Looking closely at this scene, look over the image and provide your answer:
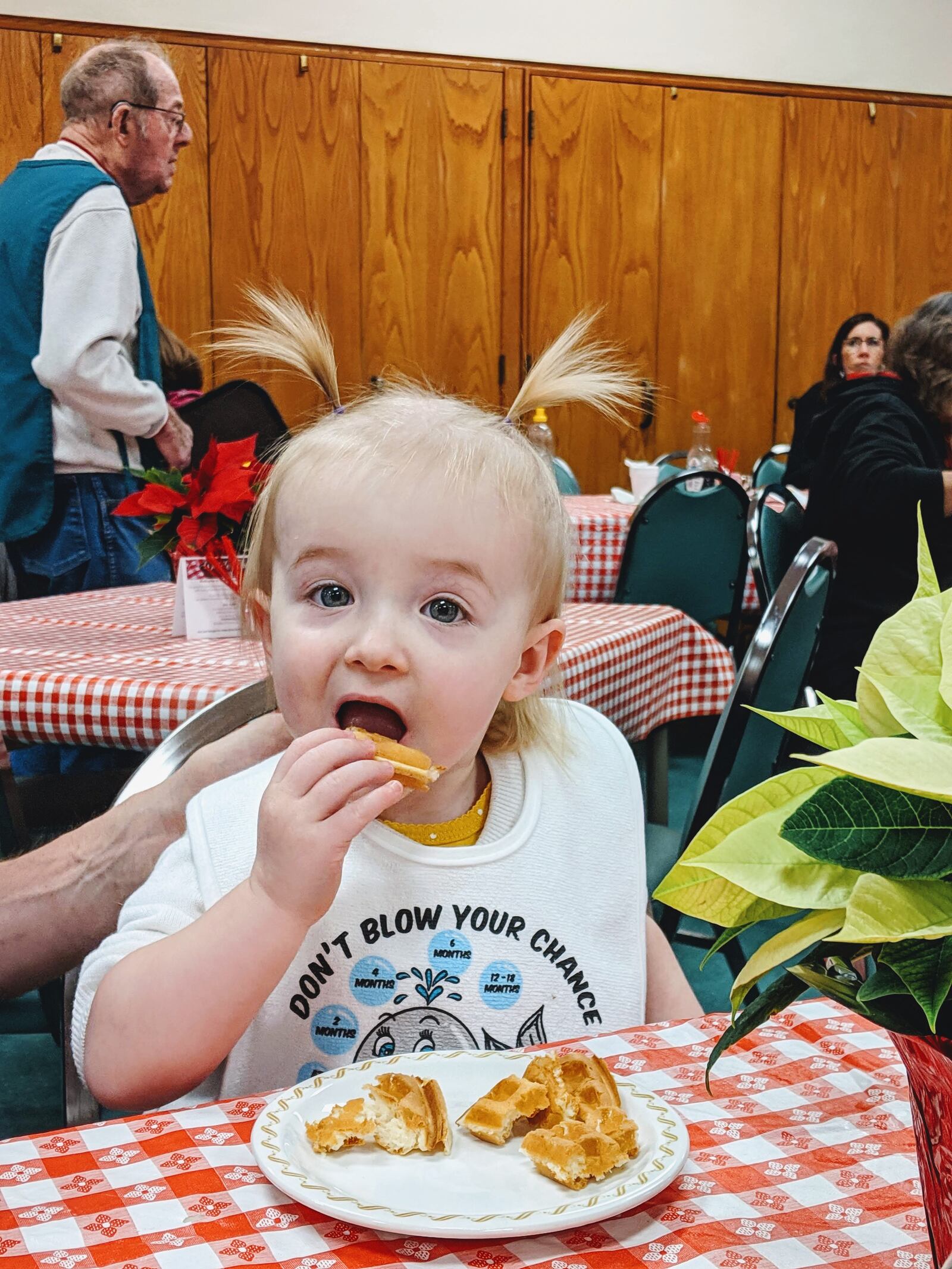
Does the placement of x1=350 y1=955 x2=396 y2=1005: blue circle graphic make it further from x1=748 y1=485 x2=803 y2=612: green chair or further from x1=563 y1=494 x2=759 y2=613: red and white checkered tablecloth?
x1=563 y1=494 x2=759 y2=613: red and white checkered tablecloth

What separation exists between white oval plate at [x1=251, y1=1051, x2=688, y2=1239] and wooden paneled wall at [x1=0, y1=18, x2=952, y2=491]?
5.60 m

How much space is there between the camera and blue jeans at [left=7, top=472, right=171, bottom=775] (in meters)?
3.00

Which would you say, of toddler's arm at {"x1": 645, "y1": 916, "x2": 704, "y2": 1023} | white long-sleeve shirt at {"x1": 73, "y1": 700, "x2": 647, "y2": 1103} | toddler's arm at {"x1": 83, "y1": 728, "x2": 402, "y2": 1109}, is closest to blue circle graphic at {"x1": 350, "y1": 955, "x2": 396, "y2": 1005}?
white long-sleeve shirt at {"x1": 73, "y1": 700, "x2": 647, "y2": 1103}

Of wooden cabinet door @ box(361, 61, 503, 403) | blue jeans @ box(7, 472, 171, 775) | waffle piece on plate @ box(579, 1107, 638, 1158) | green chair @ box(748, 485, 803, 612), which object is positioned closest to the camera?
waffle piece on plate @ box(579, 1107, 638, 1158)

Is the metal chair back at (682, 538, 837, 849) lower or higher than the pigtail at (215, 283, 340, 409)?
lower

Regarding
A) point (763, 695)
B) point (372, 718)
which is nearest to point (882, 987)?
point (372, 718)

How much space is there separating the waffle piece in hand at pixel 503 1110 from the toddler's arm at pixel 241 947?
0.19m

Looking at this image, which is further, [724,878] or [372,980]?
[372,980]

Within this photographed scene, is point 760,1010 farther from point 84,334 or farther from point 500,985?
point 84,334

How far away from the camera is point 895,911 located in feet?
1.40

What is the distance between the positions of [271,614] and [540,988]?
1.19ft

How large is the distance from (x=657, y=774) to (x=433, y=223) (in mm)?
4858

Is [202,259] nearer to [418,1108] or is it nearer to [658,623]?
[658,623]

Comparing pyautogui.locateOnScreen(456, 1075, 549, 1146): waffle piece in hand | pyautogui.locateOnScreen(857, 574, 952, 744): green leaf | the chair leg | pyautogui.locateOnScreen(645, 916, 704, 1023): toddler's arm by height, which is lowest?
the chair leg
